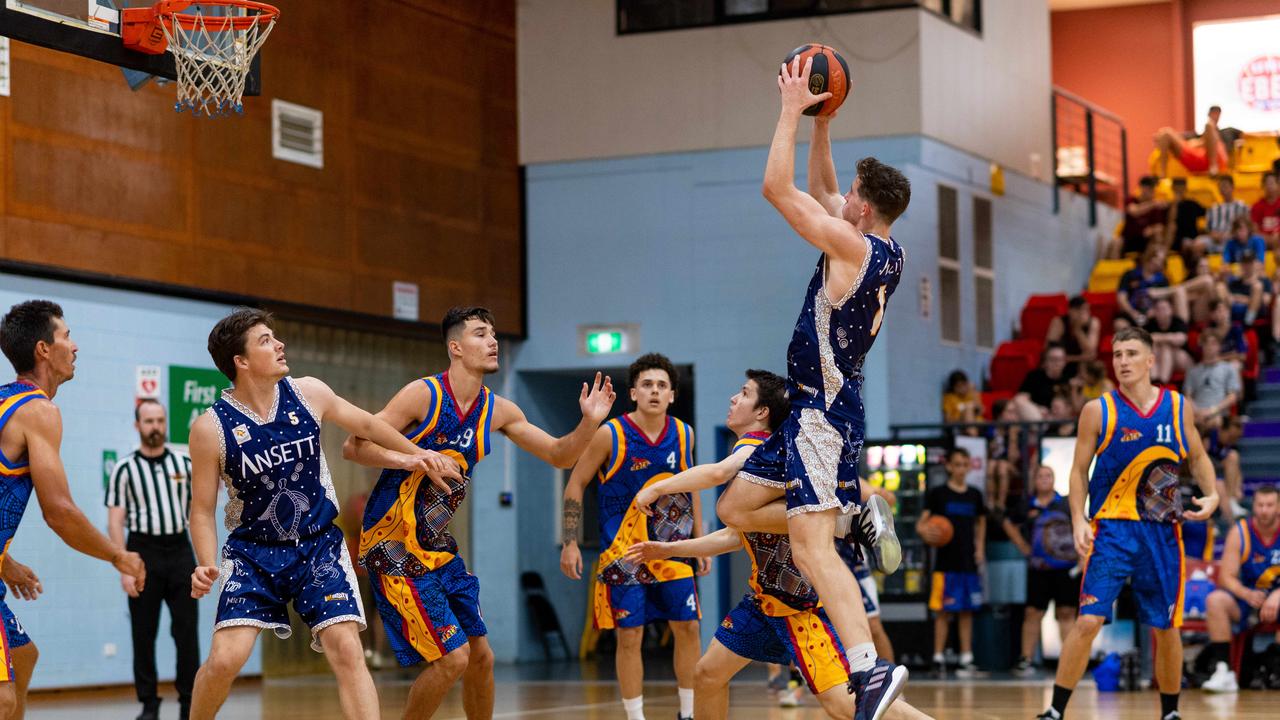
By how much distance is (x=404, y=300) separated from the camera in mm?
17500

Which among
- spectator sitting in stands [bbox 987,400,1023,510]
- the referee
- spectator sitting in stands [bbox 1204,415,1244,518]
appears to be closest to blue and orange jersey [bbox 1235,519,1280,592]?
spectator sitting in stands [bbox 1204,415,1244,518]

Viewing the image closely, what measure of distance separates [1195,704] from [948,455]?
405 cm

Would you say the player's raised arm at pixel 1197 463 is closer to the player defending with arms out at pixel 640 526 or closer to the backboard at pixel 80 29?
the player defending with arms out at pixel 640 526

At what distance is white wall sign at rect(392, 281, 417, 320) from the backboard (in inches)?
301

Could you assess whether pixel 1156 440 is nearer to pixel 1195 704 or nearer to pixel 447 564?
pixel 1195 704

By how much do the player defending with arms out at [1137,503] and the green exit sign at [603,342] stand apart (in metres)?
9.29

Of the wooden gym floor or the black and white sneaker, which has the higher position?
the black and white sneaker

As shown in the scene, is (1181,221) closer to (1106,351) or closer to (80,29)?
(1106,351)

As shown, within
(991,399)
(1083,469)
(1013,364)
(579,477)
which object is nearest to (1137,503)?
(1083,469)

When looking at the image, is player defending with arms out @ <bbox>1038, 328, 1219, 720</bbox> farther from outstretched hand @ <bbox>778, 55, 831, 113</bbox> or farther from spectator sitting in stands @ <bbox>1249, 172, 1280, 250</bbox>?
spectator sitting in stands @ <bbox>1249, 172, 1280, 250</bbox>

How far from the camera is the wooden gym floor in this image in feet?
37.3

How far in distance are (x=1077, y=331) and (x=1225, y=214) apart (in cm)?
355

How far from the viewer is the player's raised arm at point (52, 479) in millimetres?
6422

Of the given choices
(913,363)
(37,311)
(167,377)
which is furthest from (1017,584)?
(37,311)
